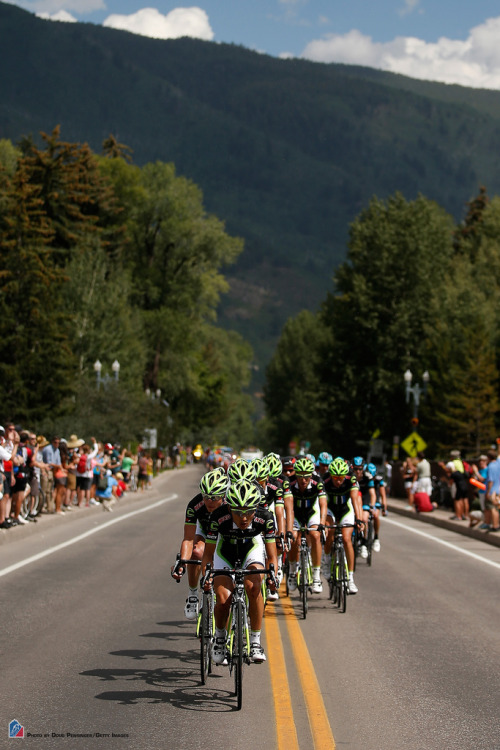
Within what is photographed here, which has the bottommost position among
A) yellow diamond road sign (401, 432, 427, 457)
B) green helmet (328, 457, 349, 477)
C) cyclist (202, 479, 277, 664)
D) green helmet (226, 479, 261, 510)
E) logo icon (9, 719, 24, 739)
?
logo icon (9, 719, 24, 739)

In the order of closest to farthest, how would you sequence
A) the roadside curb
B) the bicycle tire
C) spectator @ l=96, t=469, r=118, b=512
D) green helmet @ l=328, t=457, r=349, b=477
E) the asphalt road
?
the asphalt road → the bicycle tire → green helmet @ l=328, t=457, r=349, b=477 → the roadside curb → spectator @ l=96, t=469, r=118, b=512

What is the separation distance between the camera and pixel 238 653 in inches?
313

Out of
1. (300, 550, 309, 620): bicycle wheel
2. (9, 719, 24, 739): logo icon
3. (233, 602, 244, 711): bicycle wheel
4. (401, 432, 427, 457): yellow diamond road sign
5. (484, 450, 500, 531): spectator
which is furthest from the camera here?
(401, 432, 427, 457): yellow diamond road sign

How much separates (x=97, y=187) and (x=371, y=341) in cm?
1998

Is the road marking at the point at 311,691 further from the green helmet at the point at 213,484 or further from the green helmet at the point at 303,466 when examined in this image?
the green helmet at the point at 303,466

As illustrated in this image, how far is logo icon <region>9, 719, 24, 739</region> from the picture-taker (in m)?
7.01

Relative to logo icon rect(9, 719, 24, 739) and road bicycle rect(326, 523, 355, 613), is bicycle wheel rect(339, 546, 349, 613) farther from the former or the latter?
logo icon rect(9, 719, 24, 739)

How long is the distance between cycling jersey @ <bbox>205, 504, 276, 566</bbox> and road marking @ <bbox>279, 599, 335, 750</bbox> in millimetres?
1121

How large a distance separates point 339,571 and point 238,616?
5.29m

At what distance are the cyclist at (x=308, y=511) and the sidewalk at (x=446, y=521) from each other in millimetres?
11216

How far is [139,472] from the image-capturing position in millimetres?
48094

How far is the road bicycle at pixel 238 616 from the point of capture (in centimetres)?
809

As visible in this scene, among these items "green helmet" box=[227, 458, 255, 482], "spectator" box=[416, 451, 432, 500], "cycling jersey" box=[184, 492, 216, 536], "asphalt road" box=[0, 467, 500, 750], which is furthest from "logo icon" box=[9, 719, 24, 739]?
"spectator" box=[416, 451, 432, 500]

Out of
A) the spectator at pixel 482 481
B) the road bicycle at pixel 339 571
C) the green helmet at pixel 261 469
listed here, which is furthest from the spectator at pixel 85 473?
the green helmet at pixel 261 469
